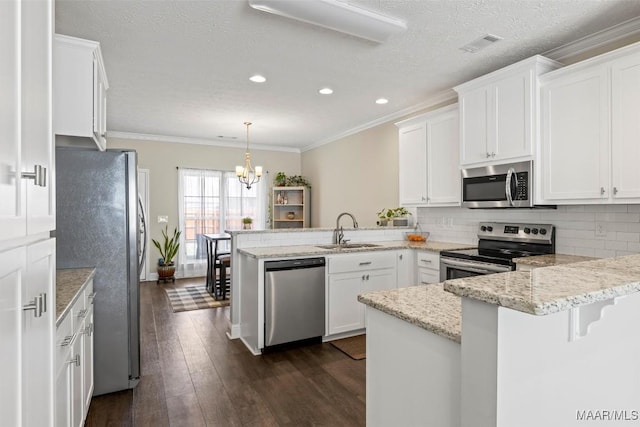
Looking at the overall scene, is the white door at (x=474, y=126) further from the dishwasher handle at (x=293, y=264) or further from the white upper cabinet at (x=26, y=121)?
the white upper cabinet at (x=26, y=121)

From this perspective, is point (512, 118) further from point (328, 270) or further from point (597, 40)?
point (328, 270)

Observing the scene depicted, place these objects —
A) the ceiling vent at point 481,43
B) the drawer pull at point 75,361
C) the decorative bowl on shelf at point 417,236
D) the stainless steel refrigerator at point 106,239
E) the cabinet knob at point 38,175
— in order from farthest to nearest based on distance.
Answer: the decorative bowl on shelf at point 417,236
the ceiling vent at point 481,43
the stainless steel refrigerator at point 106,239
the drawer pull at point 75,361
the cabinet knob at point 38,175

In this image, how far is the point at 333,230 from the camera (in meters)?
4.07

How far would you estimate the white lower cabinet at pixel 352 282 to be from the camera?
11.4 feet

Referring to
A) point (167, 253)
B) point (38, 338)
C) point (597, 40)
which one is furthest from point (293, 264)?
point (167, 253)

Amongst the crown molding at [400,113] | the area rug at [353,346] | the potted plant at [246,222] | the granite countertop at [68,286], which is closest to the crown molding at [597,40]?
the crown molding at [400,113]

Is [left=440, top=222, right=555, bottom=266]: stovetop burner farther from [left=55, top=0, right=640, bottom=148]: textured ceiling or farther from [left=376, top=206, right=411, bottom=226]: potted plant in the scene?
[left=55, top=0, right=640, bottom=148]: textured ceiling

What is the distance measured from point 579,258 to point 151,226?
6.15 meters

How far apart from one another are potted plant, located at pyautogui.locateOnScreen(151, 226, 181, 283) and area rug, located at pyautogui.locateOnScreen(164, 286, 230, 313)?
1.85 feet

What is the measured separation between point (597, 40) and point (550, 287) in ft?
9.58

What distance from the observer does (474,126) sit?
133 inches

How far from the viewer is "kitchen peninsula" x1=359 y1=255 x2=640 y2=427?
885mm

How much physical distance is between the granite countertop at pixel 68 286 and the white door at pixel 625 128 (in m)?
3.29

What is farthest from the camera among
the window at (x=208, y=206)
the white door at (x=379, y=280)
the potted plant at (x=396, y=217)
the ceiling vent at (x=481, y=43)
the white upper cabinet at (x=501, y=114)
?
the window at (x=208, y=206)
